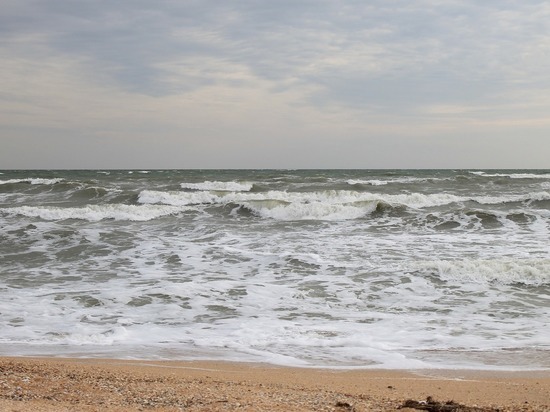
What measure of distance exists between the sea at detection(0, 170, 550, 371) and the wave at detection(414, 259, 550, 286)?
0.03 meters

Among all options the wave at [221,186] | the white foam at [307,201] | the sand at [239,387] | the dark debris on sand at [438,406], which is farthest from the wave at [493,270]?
the wave at [221,186]

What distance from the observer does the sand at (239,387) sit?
3957 mm

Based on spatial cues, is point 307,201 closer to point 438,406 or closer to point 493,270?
point 493,270

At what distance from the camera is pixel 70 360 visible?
5531 millimetres

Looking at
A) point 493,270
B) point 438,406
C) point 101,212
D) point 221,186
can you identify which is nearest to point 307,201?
point 101,212

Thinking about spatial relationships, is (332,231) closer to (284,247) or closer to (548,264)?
(284,247)

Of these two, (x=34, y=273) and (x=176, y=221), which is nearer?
(x=34, y=273)

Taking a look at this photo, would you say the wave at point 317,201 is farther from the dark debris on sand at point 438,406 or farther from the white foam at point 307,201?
the dark debris on sand at point 438,406

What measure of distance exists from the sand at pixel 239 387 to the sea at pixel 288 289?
0.38 m

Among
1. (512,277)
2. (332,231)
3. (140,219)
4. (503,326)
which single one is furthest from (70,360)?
(140,219)

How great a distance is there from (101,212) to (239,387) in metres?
16.8

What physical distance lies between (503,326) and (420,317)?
1006mm

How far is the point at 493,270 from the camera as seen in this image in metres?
9.60

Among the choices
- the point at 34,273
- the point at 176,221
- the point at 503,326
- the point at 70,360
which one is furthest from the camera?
the point at 176,221
